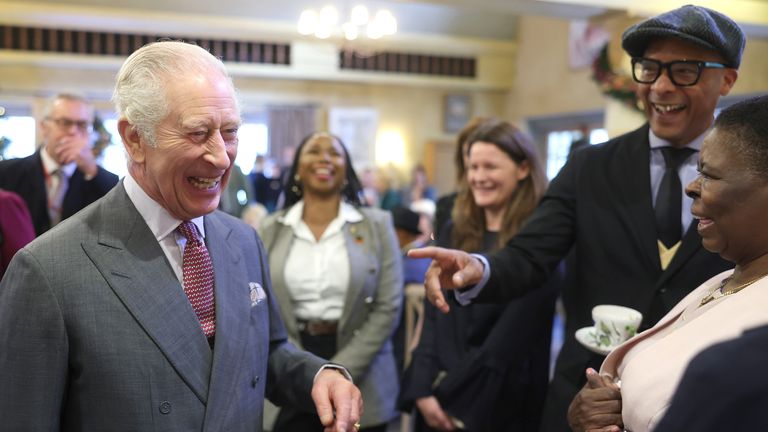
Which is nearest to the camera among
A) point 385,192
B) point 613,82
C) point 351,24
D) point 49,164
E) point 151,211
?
point 151,211

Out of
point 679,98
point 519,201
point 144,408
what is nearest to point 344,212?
point 519,201

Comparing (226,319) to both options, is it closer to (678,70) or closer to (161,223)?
(161,223)

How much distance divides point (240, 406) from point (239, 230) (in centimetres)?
41

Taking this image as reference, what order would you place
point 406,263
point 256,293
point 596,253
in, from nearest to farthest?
point 256,293, point 596,253, point 406,263

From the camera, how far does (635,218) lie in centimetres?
170

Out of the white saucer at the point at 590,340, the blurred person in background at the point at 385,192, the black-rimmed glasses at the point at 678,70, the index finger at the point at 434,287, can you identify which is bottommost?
the blurred person in background at the point at 385,192

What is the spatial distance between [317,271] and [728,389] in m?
2.18

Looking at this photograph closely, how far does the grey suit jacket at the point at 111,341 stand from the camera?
3.80ft

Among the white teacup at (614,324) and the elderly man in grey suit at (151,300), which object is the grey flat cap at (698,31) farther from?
the elderly man in grey suit at (151,300)

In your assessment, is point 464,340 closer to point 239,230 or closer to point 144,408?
point 239,230

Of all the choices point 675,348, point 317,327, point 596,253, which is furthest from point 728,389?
point 317,327

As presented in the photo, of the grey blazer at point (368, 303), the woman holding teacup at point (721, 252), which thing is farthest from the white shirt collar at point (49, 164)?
the woman holding teacup at point (721, 252)

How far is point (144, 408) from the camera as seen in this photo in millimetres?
1224

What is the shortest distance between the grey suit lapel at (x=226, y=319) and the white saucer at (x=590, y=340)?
0.77m
